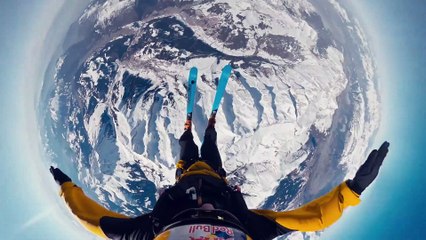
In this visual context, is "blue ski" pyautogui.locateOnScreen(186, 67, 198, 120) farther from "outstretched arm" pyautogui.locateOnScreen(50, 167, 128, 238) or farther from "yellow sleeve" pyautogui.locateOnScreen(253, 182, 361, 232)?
"yellow sleeve" pyautogui.locateOnScreen(253, 182, 361, 232)

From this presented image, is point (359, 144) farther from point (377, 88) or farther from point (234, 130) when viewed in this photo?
point (234, 130)

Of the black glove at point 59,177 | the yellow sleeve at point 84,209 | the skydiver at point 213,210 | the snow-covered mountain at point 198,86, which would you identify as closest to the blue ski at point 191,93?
the skydiver at point 213,210

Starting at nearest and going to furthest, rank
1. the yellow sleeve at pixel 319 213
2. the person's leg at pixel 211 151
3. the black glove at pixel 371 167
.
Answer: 1. the black glove at pixel 371 167
2. the yellow sleeve at pixel 319 213
3. the person's leg at pixel 211 151

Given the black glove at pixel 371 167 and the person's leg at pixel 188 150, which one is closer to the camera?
the black glove at pixel 371 167

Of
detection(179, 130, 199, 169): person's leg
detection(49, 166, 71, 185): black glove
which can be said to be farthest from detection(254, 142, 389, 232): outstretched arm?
detection(49, 166, 71, 185): black glove

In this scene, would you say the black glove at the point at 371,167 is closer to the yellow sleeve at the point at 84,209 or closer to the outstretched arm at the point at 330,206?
the outstretched arm at the point at 330,206

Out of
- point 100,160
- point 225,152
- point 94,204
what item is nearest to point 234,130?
point 225,152
